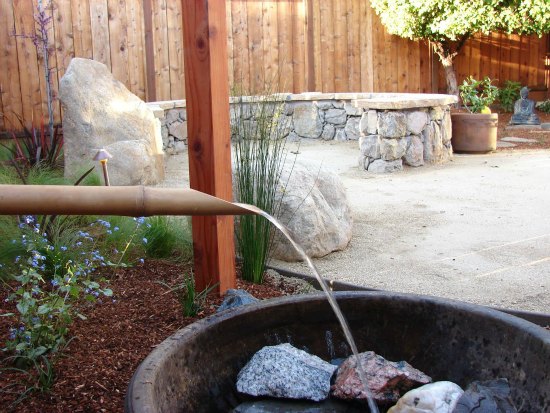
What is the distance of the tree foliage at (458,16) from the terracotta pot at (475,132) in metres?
3.17

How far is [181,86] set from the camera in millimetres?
10125

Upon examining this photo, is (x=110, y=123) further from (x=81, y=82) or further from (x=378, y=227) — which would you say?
(x=378, y=227)

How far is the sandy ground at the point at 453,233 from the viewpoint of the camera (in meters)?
3.67

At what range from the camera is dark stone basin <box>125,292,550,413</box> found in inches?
68.5

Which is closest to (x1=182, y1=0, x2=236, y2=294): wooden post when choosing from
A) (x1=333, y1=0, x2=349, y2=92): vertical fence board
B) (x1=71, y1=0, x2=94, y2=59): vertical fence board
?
(x1=71, y1=0, x2=94, y2=59): vertical fence board

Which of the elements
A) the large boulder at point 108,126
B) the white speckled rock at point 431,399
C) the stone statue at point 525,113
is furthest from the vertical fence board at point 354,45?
the white speckled rock at point 431,399

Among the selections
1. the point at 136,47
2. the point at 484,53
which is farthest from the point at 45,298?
the point at 484,53

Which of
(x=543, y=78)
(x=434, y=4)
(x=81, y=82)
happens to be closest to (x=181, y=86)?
(x=81, y=82)

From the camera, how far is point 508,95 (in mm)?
13211

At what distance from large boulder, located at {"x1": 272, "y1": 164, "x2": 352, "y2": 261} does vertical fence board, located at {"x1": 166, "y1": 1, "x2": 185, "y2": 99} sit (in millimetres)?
5823

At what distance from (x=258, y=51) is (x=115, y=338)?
8654 millimetres

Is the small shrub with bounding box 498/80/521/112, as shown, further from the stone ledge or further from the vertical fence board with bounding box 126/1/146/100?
the vertical fence board with bounding box 126/1/146/100

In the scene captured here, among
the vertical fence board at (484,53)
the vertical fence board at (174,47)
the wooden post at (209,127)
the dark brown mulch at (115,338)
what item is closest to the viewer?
the dark brown mulch at (115,338)

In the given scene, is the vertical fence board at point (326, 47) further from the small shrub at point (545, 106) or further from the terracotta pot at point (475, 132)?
the small shrub at point (545, 106)
